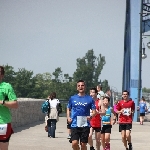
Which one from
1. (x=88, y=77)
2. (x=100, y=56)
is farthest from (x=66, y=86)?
(x=100, y=56)

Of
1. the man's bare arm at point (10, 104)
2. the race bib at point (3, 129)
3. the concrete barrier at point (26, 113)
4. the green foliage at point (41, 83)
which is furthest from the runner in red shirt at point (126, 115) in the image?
the green foliage at point (41, 83)

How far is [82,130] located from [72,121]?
0.26m

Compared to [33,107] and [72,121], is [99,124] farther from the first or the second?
[33,107]

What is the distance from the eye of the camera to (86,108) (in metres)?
12.7

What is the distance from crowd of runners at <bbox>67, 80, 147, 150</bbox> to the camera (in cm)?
1269

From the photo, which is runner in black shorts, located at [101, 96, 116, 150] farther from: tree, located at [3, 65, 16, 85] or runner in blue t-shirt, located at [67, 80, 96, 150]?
tree, located at [3, 65, 16, 85]

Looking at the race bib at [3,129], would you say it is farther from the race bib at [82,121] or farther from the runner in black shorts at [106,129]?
the runner in black shorts at [106,129]

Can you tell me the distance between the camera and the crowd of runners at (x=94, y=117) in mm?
12688

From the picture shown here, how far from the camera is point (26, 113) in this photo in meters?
33.6

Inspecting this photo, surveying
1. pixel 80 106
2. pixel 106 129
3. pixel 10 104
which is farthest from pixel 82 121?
pixel 106 129

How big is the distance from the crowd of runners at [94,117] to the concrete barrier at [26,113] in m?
10.5

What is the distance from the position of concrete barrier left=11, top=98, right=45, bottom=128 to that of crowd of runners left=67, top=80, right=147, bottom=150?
Result: 413 inches

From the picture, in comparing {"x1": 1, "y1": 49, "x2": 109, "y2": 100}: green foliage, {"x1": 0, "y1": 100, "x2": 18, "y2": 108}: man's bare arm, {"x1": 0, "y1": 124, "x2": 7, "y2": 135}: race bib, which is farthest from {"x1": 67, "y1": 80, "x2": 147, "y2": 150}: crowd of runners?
{"x1": 1, "y1": 49, "x2": 109, "y2": 100}: green foliage

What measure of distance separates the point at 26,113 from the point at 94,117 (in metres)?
17.0
